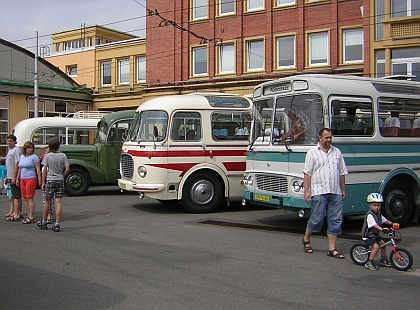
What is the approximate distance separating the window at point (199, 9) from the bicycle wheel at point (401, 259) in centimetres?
2602

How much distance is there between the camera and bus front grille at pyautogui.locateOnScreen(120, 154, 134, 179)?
13.3 meters

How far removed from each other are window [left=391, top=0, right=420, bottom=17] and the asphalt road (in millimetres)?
12937

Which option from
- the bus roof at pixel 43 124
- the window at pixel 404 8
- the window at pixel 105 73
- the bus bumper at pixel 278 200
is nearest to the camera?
the bus bumper at pixel 278 200

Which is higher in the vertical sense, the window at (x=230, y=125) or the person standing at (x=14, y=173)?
the window at (x=230, y=125)

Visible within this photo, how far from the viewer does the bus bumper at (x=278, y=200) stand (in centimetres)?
980

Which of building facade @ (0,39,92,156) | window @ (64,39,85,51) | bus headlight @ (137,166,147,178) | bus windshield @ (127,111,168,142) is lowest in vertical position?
bus headlight @ (137,166,147,178)

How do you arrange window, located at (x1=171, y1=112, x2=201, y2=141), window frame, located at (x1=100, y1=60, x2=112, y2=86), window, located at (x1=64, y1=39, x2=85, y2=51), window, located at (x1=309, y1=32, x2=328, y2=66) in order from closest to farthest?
window, located at (x1=171, y1=112, x2=201, y2=141) < window, located at (x1=309, y1=32, x2=328, y2=66) < window frame, located at (x1=100, y1=60, x2=112, y2=86) < window, located at (x1=64, y1=39, x2=85, y2=51)

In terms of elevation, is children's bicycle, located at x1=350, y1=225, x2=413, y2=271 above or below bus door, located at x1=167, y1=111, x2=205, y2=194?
below

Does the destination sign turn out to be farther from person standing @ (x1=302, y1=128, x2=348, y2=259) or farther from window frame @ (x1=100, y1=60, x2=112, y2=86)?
window frame @ (x1=100, y1=60, x2=112, y2=86)

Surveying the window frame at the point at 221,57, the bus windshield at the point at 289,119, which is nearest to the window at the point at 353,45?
the window frame at the point at 221,57

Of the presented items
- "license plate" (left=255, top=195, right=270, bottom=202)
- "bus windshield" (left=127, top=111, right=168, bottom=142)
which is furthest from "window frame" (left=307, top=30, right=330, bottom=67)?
"license plate" (left=255, top=195, right=270, bottom=202)

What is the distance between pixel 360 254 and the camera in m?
7.72

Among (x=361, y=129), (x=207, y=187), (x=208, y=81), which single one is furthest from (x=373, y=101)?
(x=208, y=81)

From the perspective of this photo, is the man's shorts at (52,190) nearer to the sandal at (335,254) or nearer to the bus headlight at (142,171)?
the bus headlight at (142,171)
